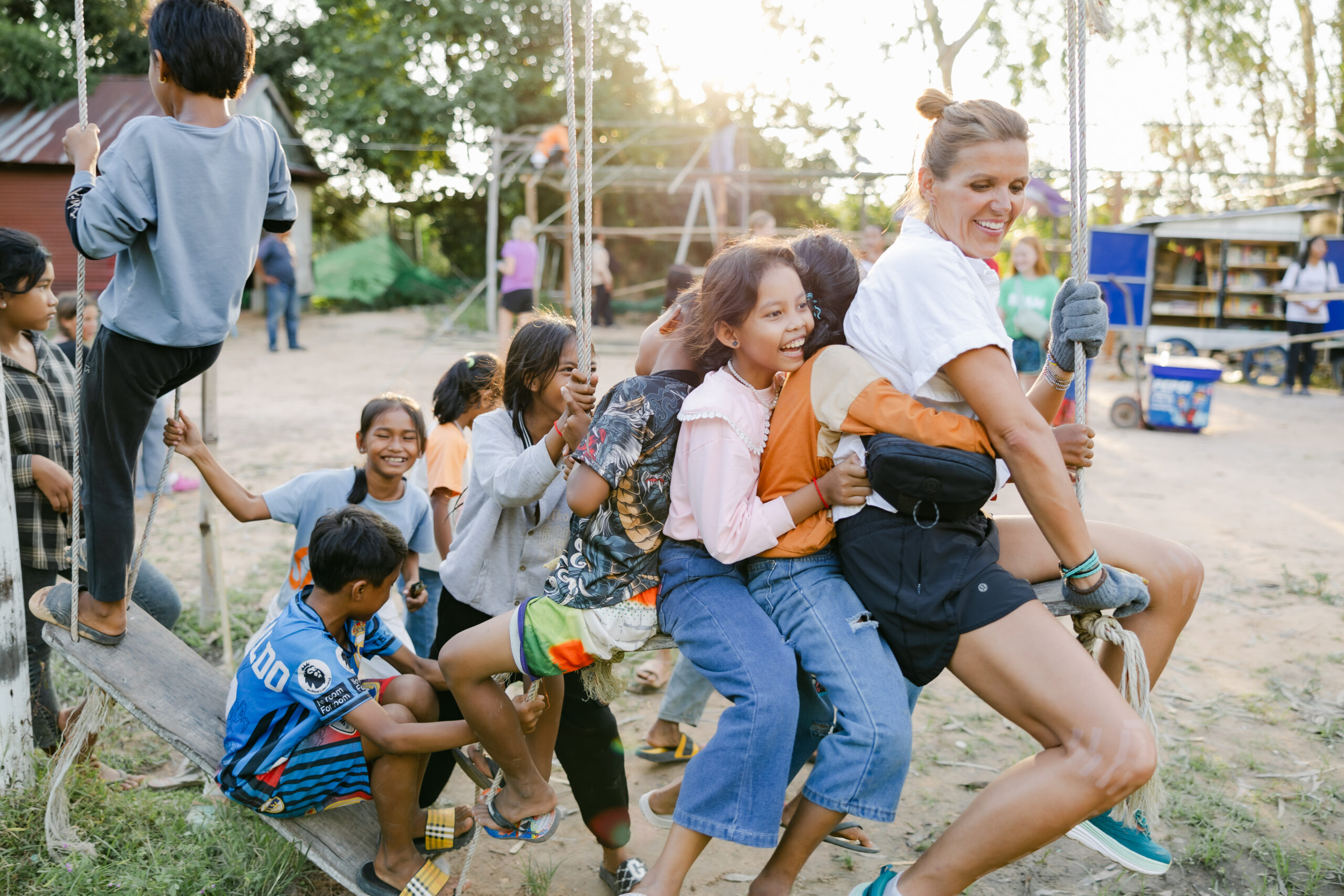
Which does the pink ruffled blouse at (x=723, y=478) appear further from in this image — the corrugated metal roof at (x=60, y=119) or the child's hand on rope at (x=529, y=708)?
the corrugated metal roof at (x=60, y=119)

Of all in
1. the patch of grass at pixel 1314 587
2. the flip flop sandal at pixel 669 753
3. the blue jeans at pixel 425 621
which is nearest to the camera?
the flip flop sandal at pixel 669 753

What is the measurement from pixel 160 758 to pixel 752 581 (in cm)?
238

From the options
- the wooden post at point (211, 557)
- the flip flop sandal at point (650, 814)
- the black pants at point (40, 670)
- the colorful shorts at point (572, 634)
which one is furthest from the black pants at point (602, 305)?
the colorful shorts at point (572, 634)

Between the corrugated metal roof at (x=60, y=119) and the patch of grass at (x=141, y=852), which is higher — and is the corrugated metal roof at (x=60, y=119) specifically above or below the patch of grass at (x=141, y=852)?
above

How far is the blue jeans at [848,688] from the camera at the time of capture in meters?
1.94

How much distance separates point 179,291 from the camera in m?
2.40

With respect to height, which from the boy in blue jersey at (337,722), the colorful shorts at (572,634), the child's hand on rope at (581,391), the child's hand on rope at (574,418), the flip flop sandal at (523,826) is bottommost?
the flip flop sandal at (523,826)

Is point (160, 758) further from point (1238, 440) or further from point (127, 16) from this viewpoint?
point (127, 16)

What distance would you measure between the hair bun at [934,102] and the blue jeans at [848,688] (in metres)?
1.08

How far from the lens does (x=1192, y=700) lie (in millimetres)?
3789

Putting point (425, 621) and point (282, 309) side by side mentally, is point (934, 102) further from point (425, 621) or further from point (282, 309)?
point (282, 309)

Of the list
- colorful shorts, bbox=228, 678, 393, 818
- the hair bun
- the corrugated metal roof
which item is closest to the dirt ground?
colorful shorts, bbox=228, 678, 393, 818

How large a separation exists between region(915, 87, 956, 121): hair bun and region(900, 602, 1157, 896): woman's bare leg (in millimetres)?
1131

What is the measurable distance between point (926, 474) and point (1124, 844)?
0.91 m
